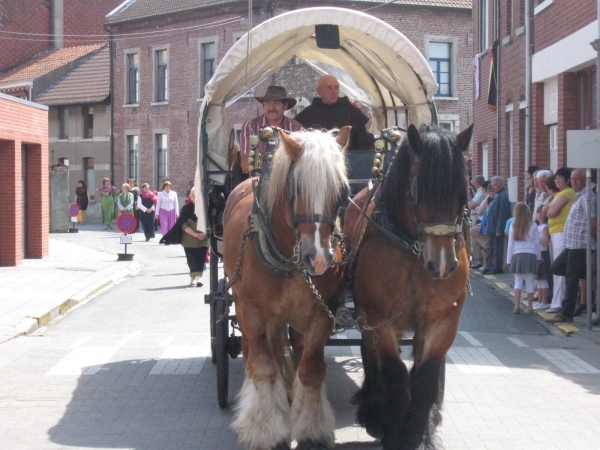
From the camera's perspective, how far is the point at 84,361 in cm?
988

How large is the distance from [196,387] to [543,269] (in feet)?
23.3

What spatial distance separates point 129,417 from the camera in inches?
289

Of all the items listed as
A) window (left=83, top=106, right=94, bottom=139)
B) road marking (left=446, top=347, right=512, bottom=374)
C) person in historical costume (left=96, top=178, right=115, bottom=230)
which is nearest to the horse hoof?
road marking (left=446, top=347, right=512, bottom=374)

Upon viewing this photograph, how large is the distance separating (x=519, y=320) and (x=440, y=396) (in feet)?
24.4

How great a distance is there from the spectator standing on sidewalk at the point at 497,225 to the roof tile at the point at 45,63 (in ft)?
129

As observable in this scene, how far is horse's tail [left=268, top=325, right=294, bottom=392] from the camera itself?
6.28m

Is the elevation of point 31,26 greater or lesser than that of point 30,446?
greater

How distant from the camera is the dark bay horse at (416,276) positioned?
565cm

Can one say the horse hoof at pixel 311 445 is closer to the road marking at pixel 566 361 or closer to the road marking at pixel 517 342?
the road marking at pixel 566 361

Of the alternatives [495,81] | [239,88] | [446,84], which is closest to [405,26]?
[446,84]

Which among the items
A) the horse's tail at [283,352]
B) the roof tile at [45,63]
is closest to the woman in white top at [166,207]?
the horse's tail at [283,352]

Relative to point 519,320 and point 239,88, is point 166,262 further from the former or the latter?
point 239,88

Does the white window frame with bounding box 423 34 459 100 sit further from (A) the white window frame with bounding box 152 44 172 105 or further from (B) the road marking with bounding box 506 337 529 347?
(B) the road marking with bounding box 506 337 529 347

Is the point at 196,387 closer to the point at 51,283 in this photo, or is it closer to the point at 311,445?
the point at 311,445
